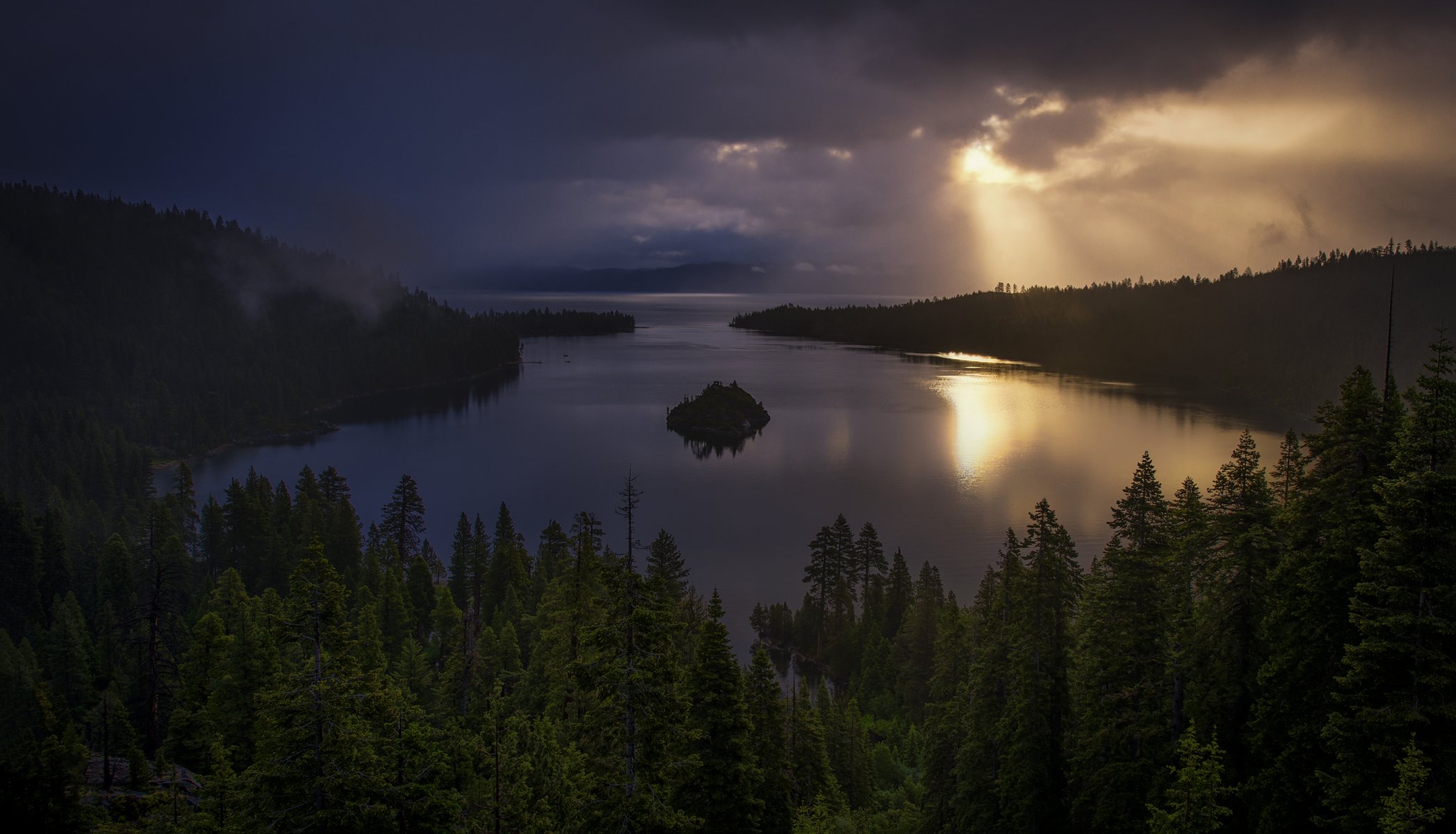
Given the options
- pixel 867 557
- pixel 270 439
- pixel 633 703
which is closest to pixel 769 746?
pixel 633 703

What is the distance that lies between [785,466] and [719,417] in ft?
96.2

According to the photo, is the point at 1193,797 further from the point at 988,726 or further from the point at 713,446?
the point at 713,446

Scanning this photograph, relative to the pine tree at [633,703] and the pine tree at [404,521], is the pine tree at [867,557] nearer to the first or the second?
the pine tree at [404,521]

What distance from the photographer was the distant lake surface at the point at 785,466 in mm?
85500

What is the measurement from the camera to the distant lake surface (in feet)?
281

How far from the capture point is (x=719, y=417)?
485 ft

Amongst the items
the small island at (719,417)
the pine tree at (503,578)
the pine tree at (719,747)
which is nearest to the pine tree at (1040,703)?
the pine tree at (719,747)

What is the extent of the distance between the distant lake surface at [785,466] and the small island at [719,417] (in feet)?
11.3

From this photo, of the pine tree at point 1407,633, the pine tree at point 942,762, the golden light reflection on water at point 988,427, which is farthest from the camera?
the golden light reflection on water at point 988,427

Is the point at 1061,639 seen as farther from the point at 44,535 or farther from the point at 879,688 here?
the point at 44,535

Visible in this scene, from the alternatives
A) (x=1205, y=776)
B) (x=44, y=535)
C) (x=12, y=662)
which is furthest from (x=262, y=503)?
(x=1205, y=776)

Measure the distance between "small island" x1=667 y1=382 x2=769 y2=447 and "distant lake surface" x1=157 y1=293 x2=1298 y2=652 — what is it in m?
3.44

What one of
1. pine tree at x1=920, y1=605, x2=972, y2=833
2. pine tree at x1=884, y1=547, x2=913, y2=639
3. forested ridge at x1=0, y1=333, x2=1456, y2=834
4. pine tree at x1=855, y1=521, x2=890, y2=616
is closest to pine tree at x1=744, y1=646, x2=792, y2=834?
forested ridge at x1=0, y1=333, x2=1456, y2=834

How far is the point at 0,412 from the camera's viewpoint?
475 feet
